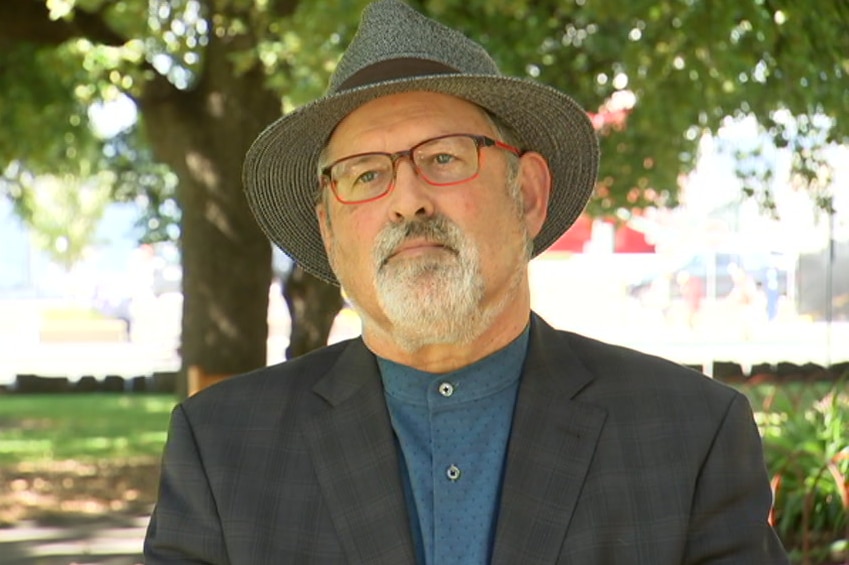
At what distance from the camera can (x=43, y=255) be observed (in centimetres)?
5353

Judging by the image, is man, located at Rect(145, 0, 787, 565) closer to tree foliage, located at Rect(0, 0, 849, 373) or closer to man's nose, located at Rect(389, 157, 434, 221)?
man's nose, located at Rect(389, 157, 434, 221)

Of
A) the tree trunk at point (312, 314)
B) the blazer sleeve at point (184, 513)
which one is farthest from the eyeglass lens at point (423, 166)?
the tree trunk at point (312, 314)

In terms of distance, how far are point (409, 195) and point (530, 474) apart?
0.54 metres

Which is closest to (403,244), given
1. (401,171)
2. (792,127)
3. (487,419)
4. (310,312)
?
(401,171)

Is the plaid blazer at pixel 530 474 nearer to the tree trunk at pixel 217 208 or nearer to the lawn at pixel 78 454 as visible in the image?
the tree trunk at pixel 217 208

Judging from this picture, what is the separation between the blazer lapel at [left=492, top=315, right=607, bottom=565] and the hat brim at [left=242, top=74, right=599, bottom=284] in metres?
0.40

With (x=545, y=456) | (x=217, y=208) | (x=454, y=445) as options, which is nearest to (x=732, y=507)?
(x=545, y=456)

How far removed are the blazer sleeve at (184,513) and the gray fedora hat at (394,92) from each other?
549mm

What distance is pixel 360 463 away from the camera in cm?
258

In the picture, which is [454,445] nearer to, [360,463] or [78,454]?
[360,463]

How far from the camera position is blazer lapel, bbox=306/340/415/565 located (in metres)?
2.49

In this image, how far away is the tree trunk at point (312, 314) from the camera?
43.8 ft

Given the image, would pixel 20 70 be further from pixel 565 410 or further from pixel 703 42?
pixel 565 410

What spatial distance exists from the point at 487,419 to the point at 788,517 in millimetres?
5509
